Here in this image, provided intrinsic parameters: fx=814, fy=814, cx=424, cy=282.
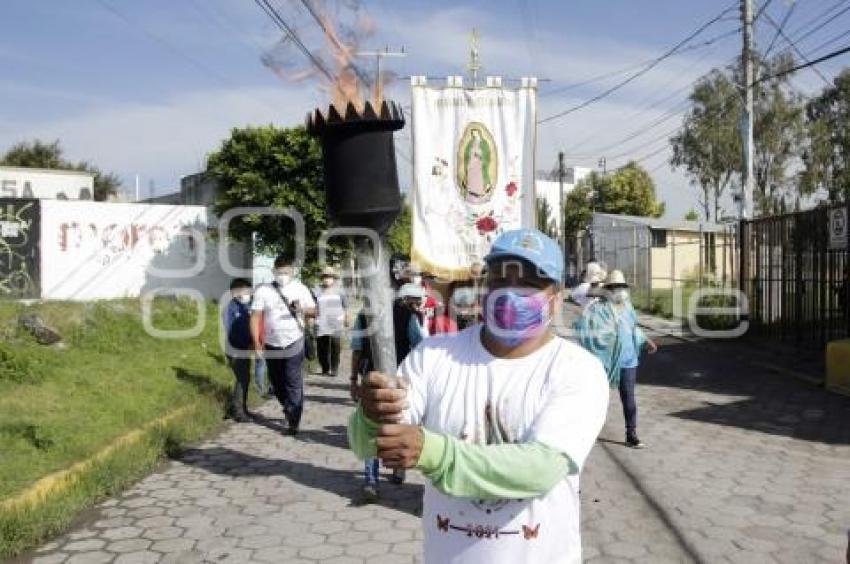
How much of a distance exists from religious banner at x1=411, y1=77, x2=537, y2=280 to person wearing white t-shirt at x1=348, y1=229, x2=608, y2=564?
17.8ft

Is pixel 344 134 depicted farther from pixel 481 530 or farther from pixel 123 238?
pixel 123 238

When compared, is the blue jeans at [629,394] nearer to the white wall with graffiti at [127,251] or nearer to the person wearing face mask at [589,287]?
the person wearing face mask at [589,287]

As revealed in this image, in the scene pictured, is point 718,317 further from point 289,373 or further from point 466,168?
point 289,373

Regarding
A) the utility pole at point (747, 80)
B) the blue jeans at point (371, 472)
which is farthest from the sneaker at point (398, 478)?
the utility pole at point (747, 80)

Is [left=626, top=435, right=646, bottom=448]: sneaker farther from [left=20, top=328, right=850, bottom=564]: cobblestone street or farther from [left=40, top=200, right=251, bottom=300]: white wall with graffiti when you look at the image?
[left=40, top=200, right=251, bottom=300]: white wall with graffiti

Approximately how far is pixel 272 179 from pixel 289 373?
12.1m

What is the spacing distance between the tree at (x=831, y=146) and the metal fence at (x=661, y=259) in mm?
5071

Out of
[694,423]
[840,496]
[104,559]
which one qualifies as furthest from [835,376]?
[104,559]

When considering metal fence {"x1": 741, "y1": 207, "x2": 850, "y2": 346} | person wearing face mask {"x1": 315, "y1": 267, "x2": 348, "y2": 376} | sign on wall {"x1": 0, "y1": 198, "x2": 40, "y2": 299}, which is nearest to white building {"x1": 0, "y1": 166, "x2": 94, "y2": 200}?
sign on wall {"x1": 0, "y1": 198, "x2": 40, "y2": 299}

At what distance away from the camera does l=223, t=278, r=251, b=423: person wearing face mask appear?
29.3 feet

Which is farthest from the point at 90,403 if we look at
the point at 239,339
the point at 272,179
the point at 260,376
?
the point at 272,179

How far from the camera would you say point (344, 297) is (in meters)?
13.1

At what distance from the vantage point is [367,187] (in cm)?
215

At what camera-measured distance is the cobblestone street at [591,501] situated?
16.9 ft
